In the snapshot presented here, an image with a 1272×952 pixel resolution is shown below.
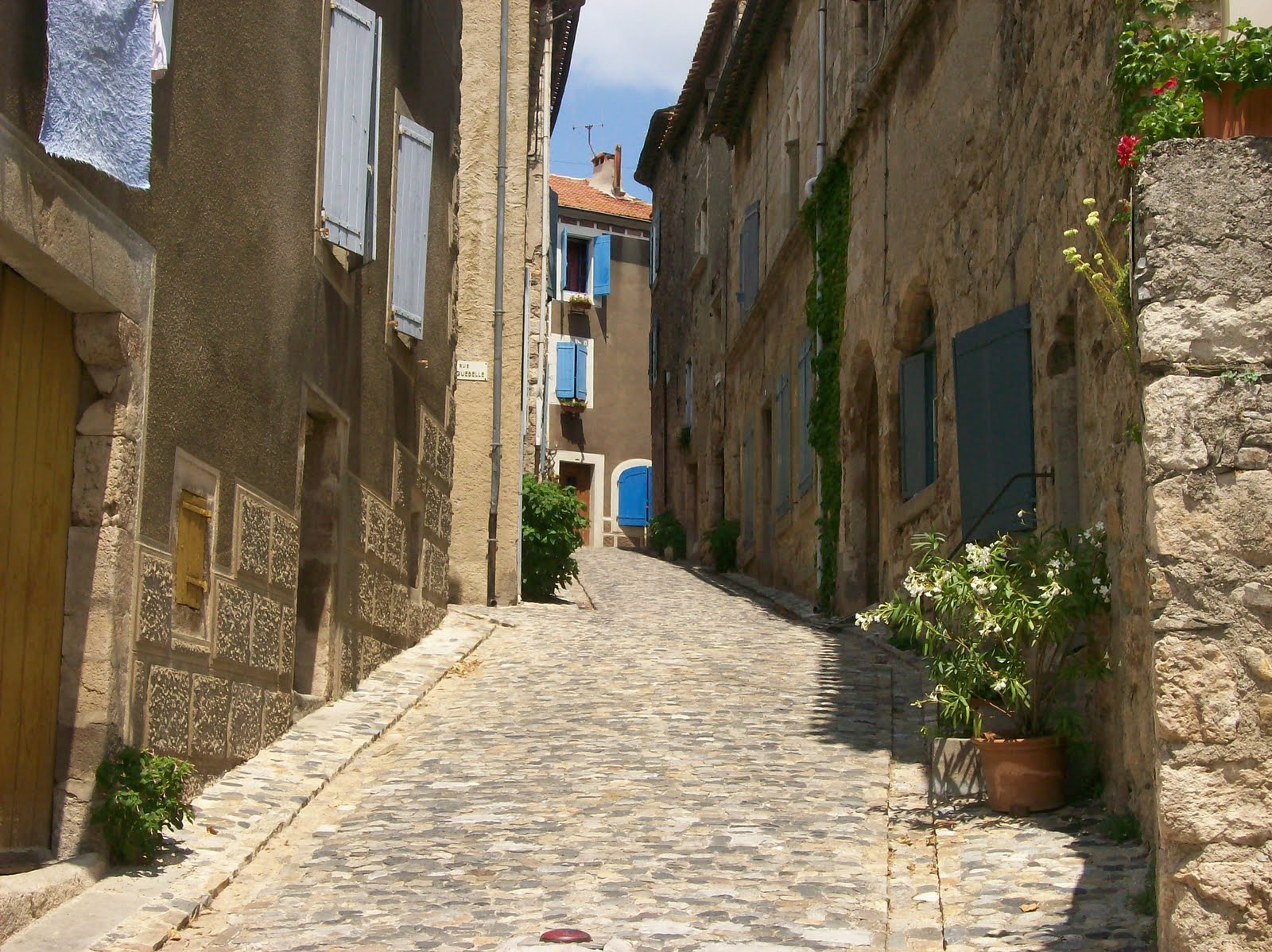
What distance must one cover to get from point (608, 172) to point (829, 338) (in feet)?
76.7

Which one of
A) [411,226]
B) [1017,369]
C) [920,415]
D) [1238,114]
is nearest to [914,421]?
[920,415]

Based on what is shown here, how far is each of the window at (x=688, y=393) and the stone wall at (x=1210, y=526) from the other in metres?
23.2

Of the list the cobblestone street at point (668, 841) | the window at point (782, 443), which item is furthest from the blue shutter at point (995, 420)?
the window at point (782, 443)

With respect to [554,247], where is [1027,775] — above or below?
below

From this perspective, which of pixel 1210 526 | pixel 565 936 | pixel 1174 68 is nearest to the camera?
pixel 1210 526

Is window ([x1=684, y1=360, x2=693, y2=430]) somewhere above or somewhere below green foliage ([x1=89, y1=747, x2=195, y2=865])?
above

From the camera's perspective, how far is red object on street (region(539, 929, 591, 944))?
532 centimetres

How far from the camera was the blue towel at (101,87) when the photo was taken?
215 inches

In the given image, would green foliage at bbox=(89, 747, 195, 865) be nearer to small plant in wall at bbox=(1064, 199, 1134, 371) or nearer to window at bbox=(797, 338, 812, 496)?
small plant in wall at bbox=(1064, 199, 1134, 371)

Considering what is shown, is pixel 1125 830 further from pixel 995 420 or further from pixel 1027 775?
pixel 995 420

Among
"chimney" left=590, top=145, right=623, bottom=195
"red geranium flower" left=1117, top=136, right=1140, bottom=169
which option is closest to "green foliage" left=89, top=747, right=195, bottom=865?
"red geranium flower" left=1117, top=136, right=1140, bottom=169

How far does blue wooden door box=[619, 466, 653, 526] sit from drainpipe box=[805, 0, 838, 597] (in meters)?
17.5

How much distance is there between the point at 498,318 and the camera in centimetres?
1548

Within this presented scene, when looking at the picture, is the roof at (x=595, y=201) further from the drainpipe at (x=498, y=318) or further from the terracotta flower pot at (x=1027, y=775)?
the terracotta flower pot at (x=1027, y=775)
